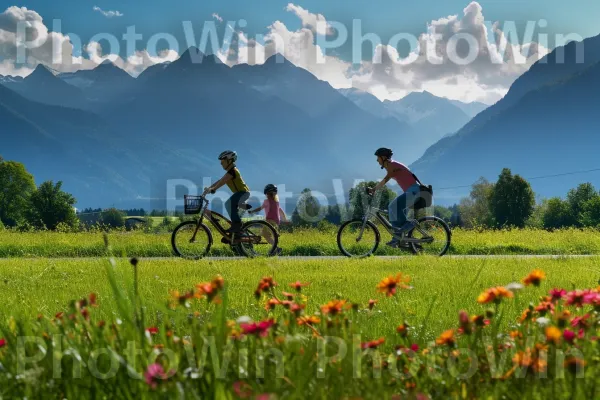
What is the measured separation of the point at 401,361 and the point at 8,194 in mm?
98182

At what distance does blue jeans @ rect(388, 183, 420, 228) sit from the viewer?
42.6 feet

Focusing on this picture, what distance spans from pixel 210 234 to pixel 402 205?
4.51 meters

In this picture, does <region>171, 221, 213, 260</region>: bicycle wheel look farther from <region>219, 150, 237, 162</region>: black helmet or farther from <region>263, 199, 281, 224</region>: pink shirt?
<region>219, 150, 237, 162</region>: black helmet

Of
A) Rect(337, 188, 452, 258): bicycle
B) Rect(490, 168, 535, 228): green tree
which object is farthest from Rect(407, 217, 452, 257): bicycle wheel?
Rect(490, 168, 535, 228): green tree

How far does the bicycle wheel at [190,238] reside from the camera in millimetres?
14148

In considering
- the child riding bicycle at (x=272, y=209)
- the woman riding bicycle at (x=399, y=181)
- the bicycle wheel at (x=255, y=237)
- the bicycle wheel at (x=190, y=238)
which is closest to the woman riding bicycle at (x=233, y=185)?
the bicycle wheel at (x=255, y=237)

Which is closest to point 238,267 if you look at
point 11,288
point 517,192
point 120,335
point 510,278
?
point 11,288

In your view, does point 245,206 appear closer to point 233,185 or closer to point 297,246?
point 233,185

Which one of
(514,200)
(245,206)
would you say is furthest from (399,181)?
(514,200)

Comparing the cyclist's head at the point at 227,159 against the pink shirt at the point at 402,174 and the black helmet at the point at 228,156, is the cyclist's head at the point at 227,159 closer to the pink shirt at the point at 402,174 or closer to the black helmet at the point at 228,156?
the black helmet at the point at 228,156

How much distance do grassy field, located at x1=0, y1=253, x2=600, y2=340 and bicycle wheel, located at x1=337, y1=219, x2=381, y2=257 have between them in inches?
64.7

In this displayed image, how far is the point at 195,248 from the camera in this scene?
586 inches

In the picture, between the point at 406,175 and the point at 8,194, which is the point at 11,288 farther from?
the point at 8,194

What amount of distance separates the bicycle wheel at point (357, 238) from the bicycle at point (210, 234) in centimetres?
158
